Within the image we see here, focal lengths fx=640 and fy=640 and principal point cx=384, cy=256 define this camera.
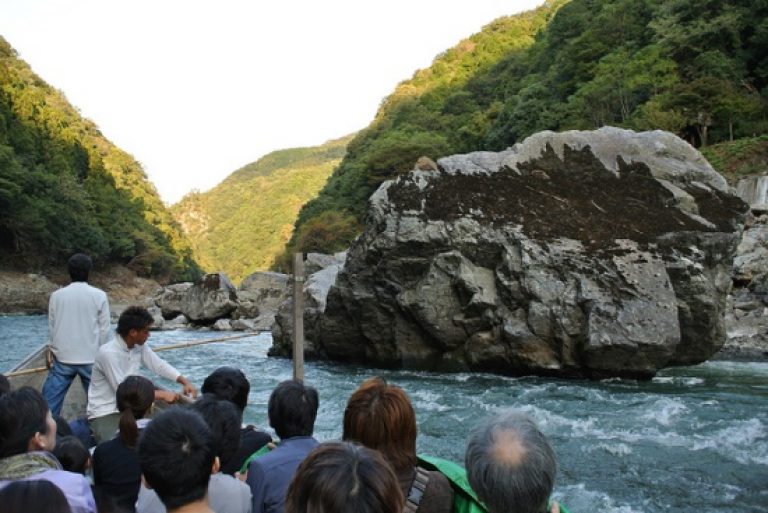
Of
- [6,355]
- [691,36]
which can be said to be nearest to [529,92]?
[691,36]

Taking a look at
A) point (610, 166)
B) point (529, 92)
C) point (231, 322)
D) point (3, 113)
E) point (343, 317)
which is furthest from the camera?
point (3, 113)

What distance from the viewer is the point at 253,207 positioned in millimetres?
137250

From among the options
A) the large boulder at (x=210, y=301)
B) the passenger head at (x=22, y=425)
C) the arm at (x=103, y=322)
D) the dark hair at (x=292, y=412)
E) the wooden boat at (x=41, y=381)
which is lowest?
the large boulder at (x=210, y=301)

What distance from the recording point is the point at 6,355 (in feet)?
60.2

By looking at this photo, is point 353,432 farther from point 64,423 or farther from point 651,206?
point 651,206

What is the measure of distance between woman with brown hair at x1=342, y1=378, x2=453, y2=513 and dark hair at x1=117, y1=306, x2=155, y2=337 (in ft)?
8.39

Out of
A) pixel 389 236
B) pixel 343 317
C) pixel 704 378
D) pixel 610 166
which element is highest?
pixel 610 166

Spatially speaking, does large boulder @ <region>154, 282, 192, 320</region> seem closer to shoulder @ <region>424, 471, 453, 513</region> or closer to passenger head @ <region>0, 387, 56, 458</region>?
passenger head @ <region>0, 387, 56, 458</region>

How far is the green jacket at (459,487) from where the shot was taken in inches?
98.9

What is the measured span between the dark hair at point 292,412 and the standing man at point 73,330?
2.76 meters

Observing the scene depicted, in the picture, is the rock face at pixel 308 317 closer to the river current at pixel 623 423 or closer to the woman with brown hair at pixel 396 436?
the river current at pixel 623 423

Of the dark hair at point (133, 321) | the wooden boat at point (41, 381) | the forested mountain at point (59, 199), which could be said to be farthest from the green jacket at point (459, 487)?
the forested mountain at point (59, 199)

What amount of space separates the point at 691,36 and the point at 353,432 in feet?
123

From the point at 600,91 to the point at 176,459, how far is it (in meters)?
38.4
